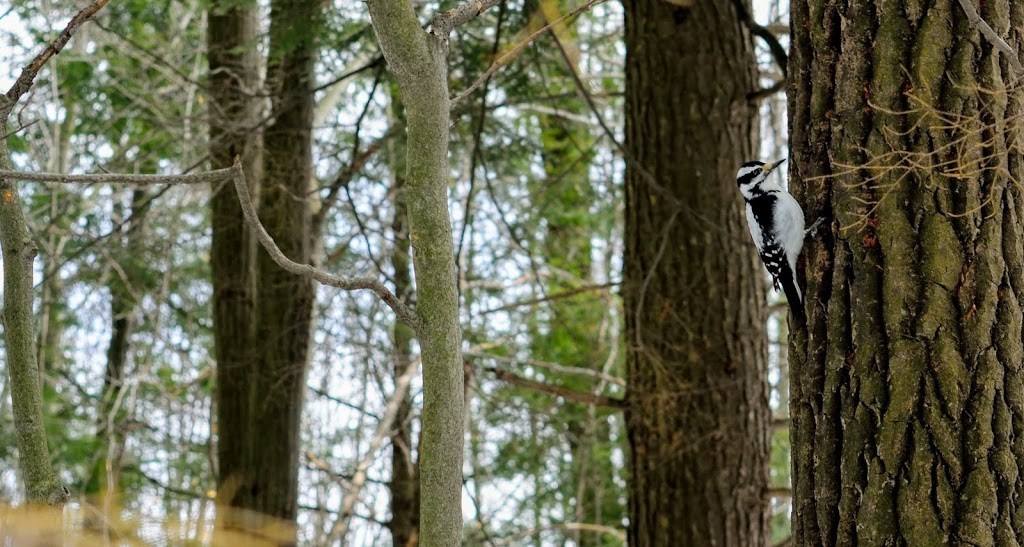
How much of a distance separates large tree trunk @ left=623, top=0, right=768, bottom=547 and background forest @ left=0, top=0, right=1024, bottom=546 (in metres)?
0.02

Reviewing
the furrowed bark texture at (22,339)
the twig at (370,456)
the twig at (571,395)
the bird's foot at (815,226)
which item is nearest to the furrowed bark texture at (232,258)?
the twig at (370,456)

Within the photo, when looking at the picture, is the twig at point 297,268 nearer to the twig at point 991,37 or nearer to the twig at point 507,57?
the twig at point 507,57

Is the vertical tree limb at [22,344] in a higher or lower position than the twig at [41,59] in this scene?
lower

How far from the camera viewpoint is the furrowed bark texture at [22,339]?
2475 millimetres

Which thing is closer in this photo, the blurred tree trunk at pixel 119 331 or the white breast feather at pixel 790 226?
the white breast feather at pixel 790 226

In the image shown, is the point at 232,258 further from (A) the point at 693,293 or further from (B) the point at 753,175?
(B) the point at 753,175

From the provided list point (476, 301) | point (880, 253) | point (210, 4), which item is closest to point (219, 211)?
point (210, 4)

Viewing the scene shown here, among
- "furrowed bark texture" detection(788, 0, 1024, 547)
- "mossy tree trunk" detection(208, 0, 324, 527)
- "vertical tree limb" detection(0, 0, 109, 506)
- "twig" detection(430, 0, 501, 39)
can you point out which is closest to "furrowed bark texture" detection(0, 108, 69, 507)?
"vertical tree limb" detection(0, 0, 109, 506)

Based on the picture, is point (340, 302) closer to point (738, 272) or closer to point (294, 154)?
point (294, 154)

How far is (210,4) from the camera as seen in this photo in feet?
21.9

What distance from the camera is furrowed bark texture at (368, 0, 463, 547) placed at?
7.52ft

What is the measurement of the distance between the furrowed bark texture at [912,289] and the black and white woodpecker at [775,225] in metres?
0.20

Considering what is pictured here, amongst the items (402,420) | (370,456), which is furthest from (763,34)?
(402,420)

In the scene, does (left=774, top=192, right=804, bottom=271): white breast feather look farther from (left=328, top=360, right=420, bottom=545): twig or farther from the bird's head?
(left=328, top=360, right=420, bottom=545): twig
